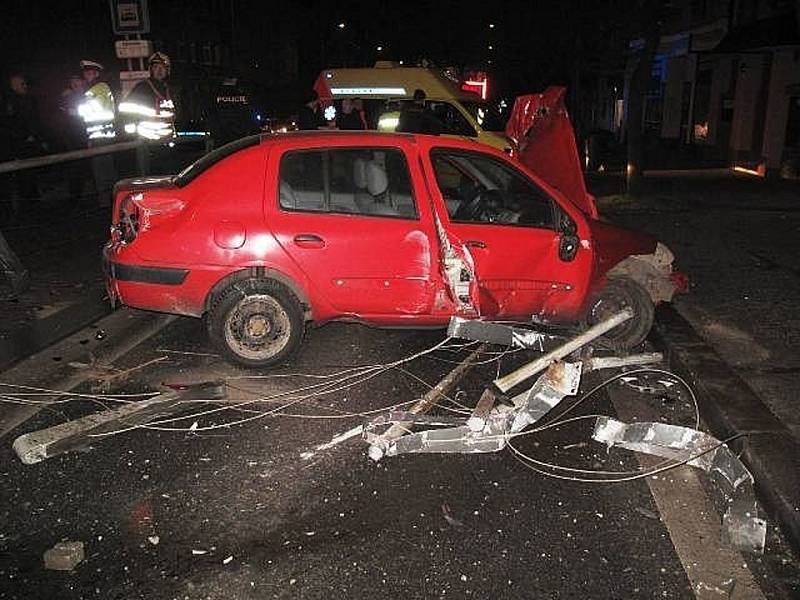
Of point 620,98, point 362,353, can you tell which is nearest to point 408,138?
point 362,353

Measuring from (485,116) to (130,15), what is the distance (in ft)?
23.7

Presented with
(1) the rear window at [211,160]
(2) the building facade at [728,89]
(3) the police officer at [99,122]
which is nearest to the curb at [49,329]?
(1) the rear window at [211,160]

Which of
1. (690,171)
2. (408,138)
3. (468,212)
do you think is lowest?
(690,171)

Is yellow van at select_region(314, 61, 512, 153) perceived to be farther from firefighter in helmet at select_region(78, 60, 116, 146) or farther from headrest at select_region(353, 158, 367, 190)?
headrest at select_region(353, 158, 367, 190)

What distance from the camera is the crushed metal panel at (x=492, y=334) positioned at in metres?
4.97

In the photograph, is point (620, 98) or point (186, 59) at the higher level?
point (186, 59)

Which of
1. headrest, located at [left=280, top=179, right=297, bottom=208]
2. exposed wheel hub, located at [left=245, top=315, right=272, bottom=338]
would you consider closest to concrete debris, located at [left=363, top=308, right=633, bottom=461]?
exposed wheel hub, located at [left=245, top=315, right=272, bottom=338]

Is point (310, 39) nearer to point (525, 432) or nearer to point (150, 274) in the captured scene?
point (150, 274)

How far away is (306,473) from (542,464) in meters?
1.31

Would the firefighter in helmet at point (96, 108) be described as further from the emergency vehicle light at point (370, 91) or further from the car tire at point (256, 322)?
the car tire at point (256, 322)

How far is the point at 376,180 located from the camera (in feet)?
17.3

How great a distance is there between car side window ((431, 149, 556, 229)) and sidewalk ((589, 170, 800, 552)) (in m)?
1.52

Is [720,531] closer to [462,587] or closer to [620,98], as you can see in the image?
[462,587]

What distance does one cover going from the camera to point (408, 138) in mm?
5340
